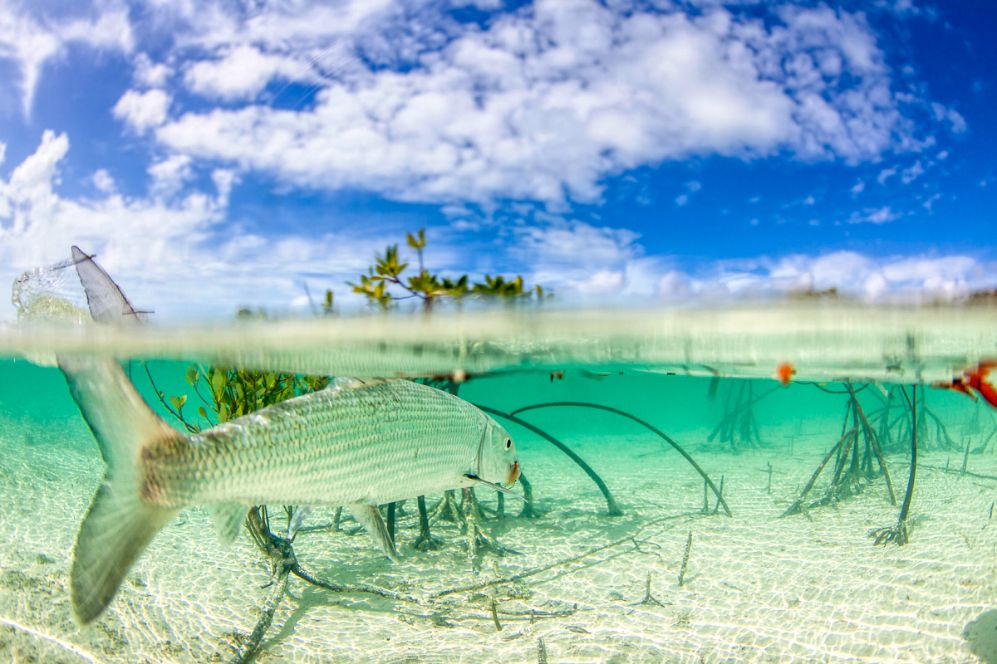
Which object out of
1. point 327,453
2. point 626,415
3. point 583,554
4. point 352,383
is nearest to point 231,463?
point 327,453

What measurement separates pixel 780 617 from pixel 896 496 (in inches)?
250

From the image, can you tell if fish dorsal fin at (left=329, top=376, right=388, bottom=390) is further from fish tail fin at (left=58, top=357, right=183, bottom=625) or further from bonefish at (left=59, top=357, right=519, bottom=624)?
fish tail fin at (left=58, top=357, right=183, bottom=625)

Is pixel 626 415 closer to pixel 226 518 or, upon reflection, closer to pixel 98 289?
pixel 226 518

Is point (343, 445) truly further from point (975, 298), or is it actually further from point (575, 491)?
point (575, 491)

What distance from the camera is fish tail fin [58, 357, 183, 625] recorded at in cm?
275

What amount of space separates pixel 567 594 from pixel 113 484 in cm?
489

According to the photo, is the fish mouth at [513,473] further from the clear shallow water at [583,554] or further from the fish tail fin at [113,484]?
the clear shallow water at [583,554]

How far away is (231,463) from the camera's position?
115 inches

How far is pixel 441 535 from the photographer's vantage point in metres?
7.95

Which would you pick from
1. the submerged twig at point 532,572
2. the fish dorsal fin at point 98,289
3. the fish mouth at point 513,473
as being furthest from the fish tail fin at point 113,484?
the submerged twig at point 532,572

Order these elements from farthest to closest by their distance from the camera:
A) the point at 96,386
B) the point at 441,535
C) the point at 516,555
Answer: the point at 441,535, the point at 516,555, the point at 96,386

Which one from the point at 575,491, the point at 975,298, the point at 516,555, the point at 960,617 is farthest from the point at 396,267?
the point at 575,491

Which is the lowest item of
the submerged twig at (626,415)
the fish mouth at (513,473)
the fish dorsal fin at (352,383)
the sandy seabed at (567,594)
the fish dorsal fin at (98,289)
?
the sandy seabed at (567,594)

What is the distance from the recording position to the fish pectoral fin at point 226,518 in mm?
2998
